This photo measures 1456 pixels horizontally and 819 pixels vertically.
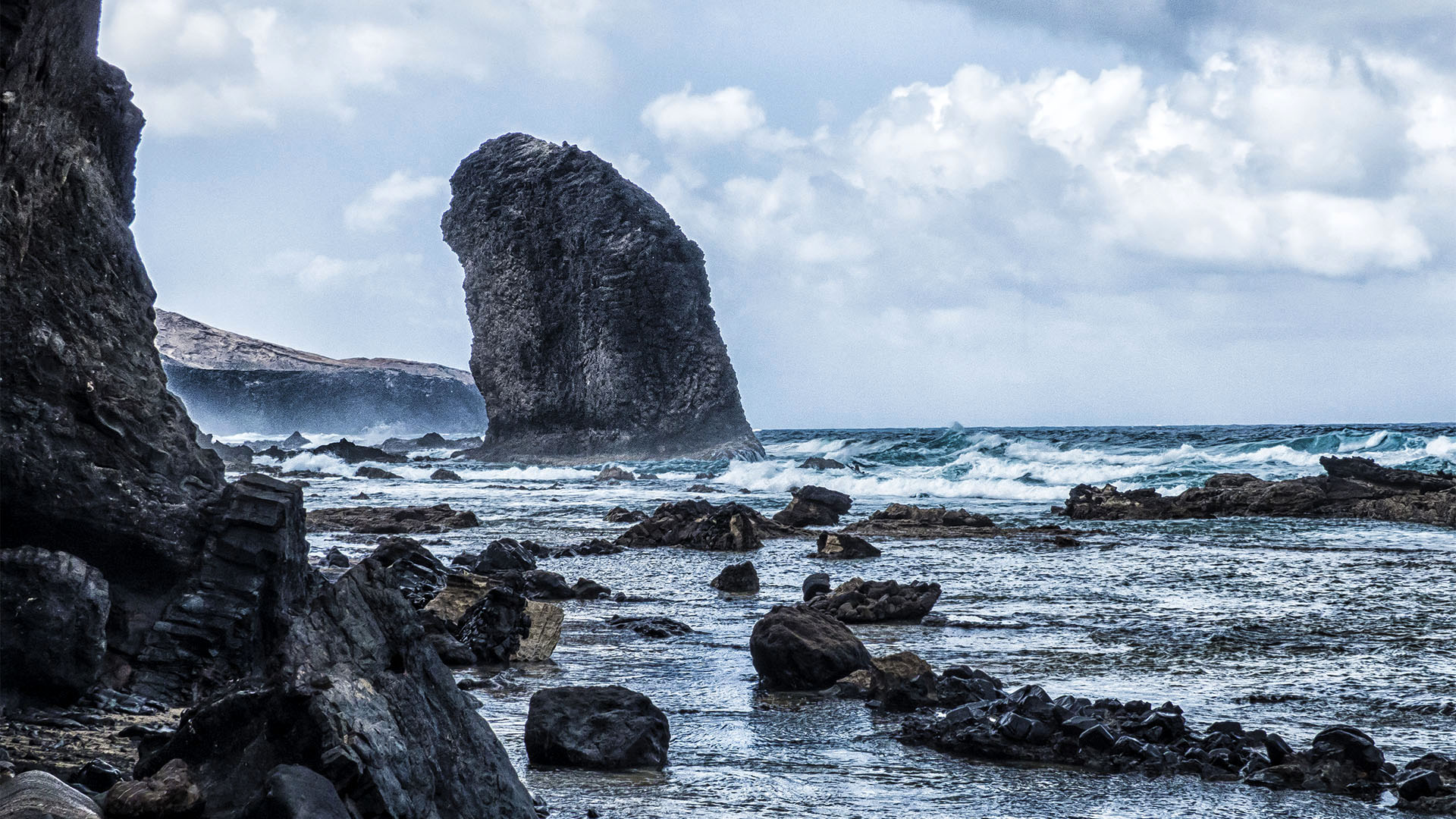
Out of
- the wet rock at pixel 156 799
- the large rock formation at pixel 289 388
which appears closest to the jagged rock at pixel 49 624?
the wet rock at pixel 156 799

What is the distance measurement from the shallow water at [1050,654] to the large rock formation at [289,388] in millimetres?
102202

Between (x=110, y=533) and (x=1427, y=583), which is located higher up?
(x=110, y=533)

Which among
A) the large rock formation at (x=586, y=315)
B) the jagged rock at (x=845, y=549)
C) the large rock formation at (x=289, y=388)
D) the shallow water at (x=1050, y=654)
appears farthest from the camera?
the large rock formation at (x=289, y=388)

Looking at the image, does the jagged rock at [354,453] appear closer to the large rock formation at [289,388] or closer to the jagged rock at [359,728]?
the jagged rock at [359,728]

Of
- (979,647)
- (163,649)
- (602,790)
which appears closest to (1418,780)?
(602,790)

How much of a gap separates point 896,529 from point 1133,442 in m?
32.6

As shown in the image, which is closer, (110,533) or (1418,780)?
(1418,780)

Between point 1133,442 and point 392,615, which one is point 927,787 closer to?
point 392,615

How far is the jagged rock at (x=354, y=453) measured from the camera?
47438 mm

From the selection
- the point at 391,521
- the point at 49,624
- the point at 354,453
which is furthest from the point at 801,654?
the point at 354,453

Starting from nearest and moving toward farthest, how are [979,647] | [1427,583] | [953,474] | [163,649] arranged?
[163,649]
[979,647]
[1427,583]
[953,474]

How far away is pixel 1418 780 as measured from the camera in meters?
3.83

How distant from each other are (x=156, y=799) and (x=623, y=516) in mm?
16515

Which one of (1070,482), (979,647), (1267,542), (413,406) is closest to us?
(979,647)
